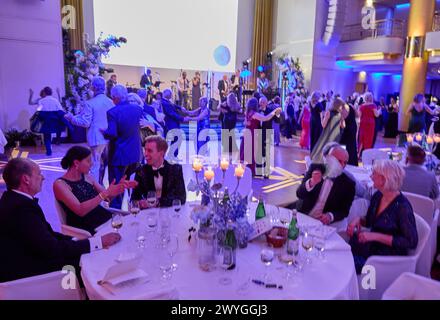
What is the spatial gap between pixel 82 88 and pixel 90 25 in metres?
3.05

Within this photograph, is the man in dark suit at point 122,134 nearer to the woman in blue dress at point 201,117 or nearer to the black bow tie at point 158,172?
the black bow tie at point 158,172

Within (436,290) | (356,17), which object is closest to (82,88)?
(436,290)

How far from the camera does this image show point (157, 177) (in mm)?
2936

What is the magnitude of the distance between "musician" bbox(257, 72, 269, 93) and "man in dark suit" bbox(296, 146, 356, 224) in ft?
36.8

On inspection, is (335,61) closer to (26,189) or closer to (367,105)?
(367,105)

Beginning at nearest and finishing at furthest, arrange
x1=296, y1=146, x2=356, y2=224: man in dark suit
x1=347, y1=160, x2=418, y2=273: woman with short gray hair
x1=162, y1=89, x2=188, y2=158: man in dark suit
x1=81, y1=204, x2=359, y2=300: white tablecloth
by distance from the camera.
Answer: x1=81, y1=204, x2=359, y2=300: white tablecloth
x1=347, y1=160, x2=418, y2=273: woman with short gray hair
x1=296, y1=146, x2=356, y2=224: man in dark suit
x1=162, y1=89, x2=188, y2=158: man in dark suit

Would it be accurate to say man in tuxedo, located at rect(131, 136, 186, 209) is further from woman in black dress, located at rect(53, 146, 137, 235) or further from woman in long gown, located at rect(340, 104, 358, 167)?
woman in long gown, located at rect(340, 104, 358, 167)

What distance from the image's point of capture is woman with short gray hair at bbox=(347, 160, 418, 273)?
86.3 inches

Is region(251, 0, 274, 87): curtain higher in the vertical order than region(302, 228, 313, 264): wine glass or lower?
higher

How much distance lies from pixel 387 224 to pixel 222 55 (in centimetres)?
1237

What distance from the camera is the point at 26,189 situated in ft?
6.60

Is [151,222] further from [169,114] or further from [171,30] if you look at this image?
[171,30]

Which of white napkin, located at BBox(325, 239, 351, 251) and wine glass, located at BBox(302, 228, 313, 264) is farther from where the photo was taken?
white napkin, located at BBox(325, 239, 351, 251)

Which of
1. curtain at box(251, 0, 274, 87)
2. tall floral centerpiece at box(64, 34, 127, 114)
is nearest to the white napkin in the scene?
tall floral centerpiece at box(64, 34, 127, 114)
